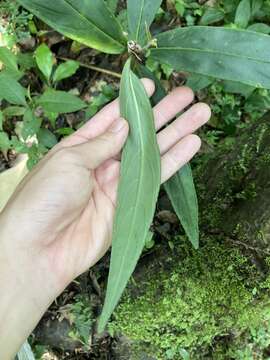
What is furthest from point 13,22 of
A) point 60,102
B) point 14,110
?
point 60,102

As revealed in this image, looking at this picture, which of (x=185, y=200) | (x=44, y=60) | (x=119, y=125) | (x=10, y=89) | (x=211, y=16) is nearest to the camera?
(x=119, y=125)

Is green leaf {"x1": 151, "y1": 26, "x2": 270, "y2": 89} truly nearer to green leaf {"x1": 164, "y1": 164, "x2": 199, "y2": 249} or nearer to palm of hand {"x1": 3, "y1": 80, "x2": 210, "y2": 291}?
palm of hand {"x1": 3, "y1": 80, "x2": 210, "y2": 291}

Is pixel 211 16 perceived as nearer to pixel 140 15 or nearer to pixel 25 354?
pixel 140 15

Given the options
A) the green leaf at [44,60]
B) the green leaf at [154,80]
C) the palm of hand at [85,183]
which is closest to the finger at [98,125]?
the palm of hand at [85,183]

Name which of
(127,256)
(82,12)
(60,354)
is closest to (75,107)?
(82,12)

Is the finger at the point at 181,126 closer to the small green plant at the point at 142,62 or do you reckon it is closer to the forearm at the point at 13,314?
the small green plant at the point at 142,62

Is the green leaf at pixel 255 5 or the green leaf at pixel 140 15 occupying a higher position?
the green leaf at pixel 140 15

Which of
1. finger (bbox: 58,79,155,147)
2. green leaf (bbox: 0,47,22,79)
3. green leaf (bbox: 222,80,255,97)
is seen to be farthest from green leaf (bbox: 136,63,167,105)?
green leaf (bbox: 0,47,22,79)
